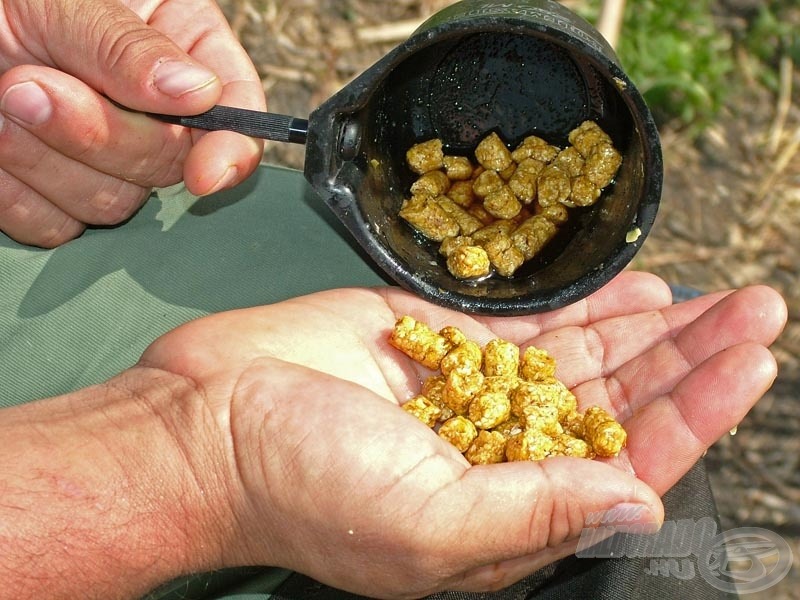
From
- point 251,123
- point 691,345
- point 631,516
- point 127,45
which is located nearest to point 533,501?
point 631,516

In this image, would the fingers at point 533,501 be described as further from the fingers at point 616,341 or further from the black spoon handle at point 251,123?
the black spoon handle at point 251,123

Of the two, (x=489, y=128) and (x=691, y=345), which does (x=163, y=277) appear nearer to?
(x=489, y=128)

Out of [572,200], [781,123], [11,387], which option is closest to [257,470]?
[11,387]

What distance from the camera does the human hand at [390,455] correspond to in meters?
1.13

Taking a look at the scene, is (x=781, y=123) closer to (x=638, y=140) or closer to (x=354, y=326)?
(x=638, y=140)

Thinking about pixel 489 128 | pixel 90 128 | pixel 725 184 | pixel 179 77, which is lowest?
pixel 725 184

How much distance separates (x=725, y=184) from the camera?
2562 millimetres

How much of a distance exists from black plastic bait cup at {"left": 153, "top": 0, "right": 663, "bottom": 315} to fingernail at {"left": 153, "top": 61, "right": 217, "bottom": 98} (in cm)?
7

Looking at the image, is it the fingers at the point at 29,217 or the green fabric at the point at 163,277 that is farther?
the fingers at the point at 29,217

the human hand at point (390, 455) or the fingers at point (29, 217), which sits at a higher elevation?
the fingers at point (29, 217)

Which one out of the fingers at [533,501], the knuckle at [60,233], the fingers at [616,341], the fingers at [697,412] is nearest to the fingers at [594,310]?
the fingers at [616,341]

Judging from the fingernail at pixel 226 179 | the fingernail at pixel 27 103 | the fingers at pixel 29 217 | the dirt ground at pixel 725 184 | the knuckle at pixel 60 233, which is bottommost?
the dirt ground at pixel 725 184

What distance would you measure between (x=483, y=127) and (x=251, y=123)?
0.50 m

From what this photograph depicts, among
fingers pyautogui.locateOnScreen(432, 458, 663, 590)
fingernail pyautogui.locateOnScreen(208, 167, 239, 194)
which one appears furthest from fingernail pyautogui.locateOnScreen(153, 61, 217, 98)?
fingers pyautogui.locateOnScreen(432, 458, 663, 590)
